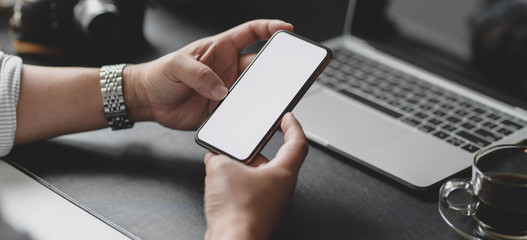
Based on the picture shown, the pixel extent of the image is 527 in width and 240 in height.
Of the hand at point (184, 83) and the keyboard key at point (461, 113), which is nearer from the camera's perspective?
the hand at point (184, 83)

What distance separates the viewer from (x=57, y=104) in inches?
A: 31.4

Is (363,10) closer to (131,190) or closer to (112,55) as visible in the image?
(112,55)

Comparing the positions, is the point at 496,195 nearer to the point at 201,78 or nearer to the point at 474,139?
the point at 474,139

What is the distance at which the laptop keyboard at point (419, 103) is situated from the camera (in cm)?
85

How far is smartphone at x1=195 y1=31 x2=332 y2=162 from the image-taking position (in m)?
0.70

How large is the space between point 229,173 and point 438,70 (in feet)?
1.75

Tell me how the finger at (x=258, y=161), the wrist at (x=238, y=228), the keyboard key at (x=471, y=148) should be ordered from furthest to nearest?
1. the keyboard key at (x=471, y=148)
2. the finger at (x=258, y=161)
3. the wrist at (x=238, y=228)

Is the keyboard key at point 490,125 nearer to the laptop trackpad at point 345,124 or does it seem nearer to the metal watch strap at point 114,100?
the laptop trackpad at point 345,124

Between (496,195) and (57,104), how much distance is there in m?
0.57

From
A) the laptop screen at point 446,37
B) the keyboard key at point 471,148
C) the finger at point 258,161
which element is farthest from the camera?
the laptop screen at point 446,37

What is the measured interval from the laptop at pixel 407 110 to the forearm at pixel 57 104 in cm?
30

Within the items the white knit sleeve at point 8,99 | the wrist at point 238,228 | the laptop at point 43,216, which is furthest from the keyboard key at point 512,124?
the white knit sleeve at point 8,99

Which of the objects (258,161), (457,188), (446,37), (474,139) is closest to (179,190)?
(258,161)

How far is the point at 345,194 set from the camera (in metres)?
0.72
